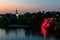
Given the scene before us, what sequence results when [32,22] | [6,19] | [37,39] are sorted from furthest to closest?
[6,19] < [32,22] < [37,39]

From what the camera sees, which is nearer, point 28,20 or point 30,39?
point 30,39

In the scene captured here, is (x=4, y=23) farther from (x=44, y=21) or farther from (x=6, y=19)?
(x=44, y=21)

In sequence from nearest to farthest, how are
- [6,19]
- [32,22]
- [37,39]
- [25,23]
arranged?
[37,39]
[32,22]
[25,23]
[6,19]

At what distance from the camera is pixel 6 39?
861 inches

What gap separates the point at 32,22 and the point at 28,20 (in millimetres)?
1895

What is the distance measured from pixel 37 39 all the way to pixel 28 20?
2021 centimetres

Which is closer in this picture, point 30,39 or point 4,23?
point 30,39

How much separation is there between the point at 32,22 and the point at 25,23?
280cm

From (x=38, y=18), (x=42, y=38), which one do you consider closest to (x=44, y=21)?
(x=38, y=18)

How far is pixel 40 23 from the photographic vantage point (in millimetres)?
41438

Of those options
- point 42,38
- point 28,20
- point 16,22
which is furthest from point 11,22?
point 42,38

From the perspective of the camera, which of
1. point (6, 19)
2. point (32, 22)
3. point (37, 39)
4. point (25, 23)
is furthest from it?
point (6, 19)

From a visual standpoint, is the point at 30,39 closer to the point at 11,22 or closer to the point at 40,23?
the point at 40,23

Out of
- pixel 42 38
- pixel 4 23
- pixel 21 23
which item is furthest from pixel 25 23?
pixel 42 38
